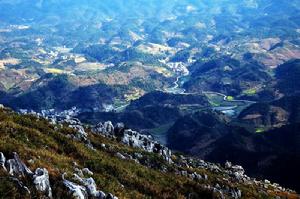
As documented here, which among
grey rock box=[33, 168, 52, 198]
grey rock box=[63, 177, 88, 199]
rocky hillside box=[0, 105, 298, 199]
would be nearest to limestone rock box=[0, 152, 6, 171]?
rocky hillside box=[0, 105, 298, 199]

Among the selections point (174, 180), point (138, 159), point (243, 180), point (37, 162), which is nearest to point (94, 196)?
point (37, 162)

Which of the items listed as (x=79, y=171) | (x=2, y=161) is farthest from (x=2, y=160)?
(x=79, y=171)

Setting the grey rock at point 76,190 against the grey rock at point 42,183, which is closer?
the grey rock at point 42,183

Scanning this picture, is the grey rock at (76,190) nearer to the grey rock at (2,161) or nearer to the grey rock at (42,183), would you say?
the grey rock at (42,183)

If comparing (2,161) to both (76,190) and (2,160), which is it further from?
(76,190)

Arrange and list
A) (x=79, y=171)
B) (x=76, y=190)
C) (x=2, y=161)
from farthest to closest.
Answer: (x=79, y=171)
(x=2, y=161)
(x=76, y=190)

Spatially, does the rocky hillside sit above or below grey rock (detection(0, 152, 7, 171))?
below

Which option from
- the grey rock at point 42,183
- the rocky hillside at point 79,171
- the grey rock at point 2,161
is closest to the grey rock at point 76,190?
the rocky hillside at point 79,171

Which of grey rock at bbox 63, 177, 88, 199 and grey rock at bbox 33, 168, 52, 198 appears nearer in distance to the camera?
grey rock at bbox 33, 168, 52, 198

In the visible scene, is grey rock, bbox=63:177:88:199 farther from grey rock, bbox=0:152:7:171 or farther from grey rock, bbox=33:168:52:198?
grey rock, bbox=0:152:7:171
